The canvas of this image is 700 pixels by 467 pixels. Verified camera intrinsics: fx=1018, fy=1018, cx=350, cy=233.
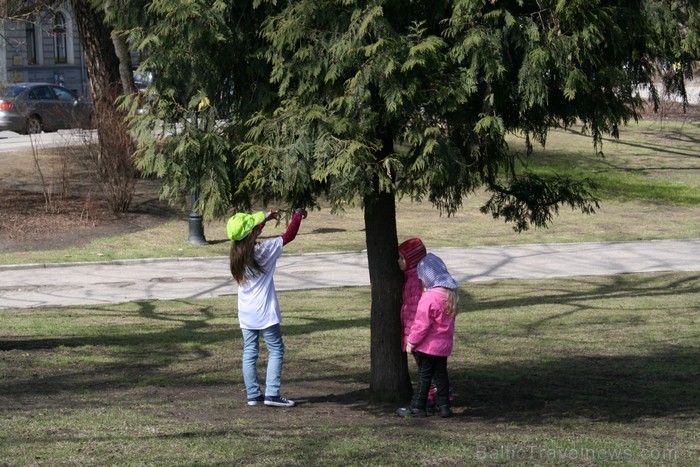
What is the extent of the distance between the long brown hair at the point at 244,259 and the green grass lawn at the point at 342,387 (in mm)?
1030

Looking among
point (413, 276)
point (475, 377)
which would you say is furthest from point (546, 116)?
point (475, 377)

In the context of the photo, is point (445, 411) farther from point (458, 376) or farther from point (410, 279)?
point (458, 376)

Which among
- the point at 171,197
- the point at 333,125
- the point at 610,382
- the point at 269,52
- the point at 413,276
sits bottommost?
the point at 610,382

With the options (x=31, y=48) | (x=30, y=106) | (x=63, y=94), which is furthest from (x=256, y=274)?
(x=31, y=48)

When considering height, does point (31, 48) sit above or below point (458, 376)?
above

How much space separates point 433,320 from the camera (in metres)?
7.15

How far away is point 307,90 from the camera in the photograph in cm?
641

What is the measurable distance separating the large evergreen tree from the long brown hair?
0.37 m

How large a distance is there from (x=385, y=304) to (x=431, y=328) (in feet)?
2.30

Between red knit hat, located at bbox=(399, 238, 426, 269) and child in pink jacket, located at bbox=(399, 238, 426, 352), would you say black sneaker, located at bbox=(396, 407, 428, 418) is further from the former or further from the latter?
red knit hat, located at bbox=(399, 238, 426, 269)

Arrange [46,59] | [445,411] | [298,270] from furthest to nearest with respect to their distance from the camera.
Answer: [46,59]
[298,270]
[445,411]

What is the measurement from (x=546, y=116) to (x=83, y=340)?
609cm

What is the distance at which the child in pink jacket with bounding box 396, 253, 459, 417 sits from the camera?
7.09 metres

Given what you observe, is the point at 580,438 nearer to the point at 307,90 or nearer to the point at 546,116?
the point at 546,116
